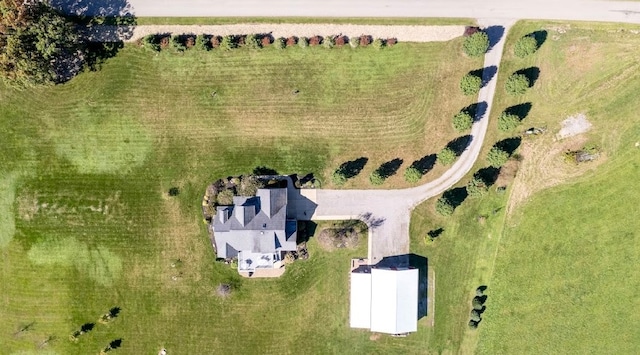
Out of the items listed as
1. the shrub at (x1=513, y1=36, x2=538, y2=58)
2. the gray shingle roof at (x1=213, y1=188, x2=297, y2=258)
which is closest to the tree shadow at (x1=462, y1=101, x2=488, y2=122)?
the shrub at (x1=513, y1=36, x2=538, y2=58)

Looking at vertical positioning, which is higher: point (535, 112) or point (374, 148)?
point (535, 112)

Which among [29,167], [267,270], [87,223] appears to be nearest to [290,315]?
[267,270]

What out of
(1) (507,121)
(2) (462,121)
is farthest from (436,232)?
(1) (507,121)

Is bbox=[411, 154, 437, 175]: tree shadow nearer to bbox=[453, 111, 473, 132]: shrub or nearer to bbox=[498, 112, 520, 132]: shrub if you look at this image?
bbox=[453, 111, 473, 132]: shrub

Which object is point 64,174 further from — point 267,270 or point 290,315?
point 290,315

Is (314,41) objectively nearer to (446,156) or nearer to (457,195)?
(446,156)

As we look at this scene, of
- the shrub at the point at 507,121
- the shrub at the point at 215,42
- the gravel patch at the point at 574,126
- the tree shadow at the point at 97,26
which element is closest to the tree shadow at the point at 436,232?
the shrub at the point at 507,121
